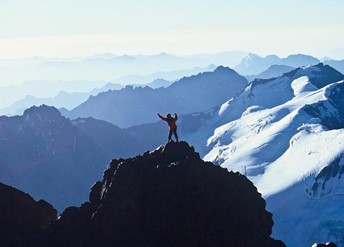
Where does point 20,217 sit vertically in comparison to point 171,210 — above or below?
below

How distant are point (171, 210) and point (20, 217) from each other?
2345 centimetres

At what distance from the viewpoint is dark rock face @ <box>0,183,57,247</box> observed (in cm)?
6003

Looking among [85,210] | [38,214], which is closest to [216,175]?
[85,210]

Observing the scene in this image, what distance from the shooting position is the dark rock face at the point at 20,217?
6003 centimetres

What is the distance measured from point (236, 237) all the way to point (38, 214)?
29.9 m

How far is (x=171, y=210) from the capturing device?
56.1 meters

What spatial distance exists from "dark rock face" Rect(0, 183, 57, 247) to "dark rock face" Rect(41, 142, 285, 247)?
2.82m

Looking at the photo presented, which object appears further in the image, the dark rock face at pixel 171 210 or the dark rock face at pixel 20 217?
the dark rock face at pixel 20 217

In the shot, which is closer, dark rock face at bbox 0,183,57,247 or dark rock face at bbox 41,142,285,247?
dark rock face at bbox 41,142,285,247

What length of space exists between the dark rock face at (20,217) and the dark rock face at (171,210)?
2818mm

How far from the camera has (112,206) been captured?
5841 cm

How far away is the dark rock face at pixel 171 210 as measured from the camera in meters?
54.9

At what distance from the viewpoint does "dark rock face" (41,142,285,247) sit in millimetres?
54875

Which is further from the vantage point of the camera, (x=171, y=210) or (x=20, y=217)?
(x=20, y=217)
